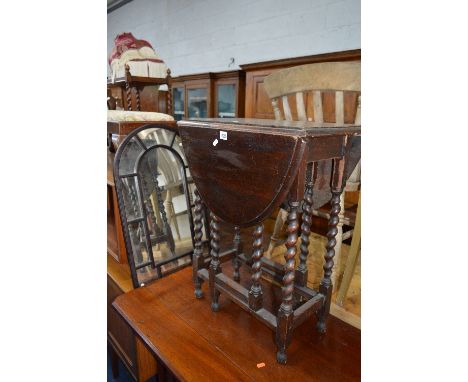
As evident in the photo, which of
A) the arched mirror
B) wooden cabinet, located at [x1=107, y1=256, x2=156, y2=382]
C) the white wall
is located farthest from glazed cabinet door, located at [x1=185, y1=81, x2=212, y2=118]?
wooden cabinet, located at [x1=107, y1=256, x2=156, y2=382]

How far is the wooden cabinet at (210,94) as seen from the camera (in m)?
3.25

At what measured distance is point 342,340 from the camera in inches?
39.9

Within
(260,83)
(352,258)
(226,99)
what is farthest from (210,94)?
(352,258)

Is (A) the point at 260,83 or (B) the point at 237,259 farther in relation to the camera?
(A) the point at 260,83

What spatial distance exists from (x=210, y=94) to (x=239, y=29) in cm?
87

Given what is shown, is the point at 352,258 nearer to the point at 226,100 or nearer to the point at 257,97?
the point at 257,97

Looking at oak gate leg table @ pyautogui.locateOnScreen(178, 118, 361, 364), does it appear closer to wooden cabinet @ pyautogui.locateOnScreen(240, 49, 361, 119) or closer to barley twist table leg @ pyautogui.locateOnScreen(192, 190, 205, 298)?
barley twist table leg @ pyautogui.locateOnScreen(192, 190, 205, 298)

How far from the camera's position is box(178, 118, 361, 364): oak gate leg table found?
29.7 inches

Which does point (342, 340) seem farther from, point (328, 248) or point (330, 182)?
point (330, 182)

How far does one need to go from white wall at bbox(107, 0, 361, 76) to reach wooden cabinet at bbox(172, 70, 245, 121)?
47 centimetres

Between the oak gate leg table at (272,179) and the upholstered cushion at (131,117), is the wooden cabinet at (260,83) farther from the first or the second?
the oak gate leg table at (272,179)

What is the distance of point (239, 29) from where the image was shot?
12.2 ft
